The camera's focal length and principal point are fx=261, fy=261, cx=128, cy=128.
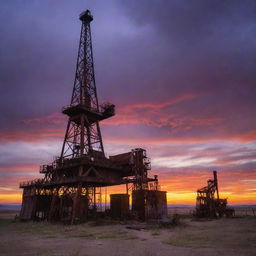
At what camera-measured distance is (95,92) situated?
49.3m

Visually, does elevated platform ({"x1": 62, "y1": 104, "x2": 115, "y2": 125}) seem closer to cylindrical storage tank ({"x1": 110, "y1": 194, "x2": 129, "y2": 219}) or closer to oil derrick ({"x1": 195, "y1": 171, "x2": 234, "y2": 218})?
cylindrical storage tank ({"x1": 110, "y1": 194, "x2": 129, "y2": 219})

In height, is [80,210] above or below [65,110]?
below

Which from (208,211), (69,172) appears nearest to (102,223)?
(69,172)

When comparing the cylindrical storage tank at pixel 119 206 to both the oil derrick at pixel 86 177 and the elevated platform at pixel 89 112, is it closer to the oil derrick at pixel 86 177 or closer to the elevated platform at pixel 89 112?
the oil derrick at pixel 86 177

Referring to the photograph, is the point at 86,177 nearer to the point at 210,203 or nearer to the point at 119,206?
the point at 119,206

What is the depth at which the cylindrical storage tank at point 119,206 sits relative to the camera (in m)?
38.7

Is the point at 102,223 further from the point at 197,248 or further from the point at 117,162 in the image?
the point at 197,248

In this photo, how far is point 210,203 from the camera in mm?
43562

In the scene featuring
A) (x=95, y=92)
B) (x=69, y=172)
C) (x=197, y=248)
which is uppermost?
(x=95, y=92)

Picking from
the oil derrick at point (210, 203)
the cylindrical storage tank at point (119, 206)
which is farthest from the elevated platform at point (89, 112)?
the oil derrick at point (210, 203)

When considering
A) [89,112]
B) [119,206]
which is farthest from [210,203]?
[89,112]

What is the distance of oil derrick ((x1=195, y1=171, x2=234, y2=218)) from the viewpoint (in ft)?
142

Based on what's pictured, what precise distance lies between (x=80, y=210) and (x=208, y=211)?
21409 mm

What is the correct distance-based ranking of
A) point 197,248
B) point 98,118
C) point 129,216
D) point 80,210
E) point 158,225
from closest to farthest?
point 197,248, point 158,225, point 80,210, point 129,216, point 98,118
